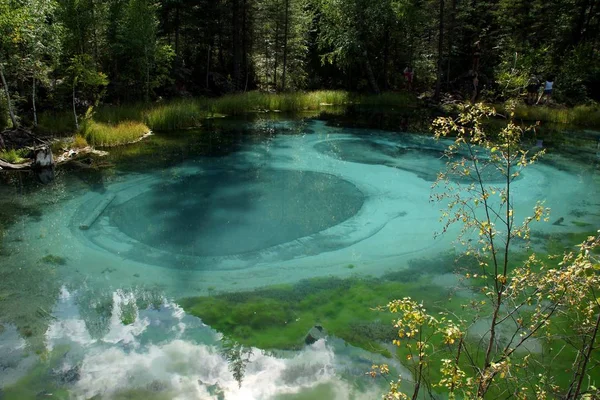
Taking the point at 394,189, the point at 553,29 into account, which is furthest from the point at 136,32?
the point at 553,29

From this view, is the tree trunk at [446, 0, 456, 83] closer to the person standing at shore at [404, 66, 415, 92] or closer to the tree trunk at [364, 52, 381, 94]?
the person standing at shore at [404, 66, 415, 92]

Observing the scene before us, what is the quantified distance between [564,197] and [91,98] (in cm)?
1514

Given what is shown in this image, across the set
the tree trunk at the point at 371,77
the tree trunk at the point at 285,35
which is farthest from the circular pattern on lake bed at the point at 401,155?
the tree trunk at the point at 371,77

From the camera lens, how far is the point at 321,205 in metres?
9.30

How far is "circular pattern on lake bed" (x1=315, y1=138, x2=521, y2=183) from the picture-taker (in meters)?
11.4

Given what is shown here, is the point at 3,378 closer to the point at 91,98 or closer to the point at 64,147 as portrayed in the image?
the point at 64,147

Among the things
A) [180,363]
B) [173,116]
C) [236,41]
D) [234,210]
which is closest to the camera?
[180,363]

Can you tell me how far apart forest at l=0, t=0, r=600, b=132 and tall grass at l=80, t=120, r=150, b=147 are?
11.0 feet

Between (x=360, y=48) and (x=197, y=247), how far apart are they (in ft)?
62.9

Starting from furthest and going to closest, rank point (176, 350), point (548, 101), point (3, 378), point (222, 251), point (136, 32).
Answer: point (548, 101), point (136, 32), point (222, 251), point (176, 350), point (3, 378)

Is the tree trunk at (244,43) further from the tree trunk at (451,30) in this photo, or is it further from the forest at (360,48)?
the tree trunk at (451,30)

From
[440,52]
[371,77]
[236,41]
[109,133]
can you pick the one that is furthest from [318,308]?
[371,77]

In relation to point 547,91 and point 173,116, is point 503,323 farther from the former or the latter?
point 547,91

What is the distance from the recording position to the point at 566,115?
18.8 metres
